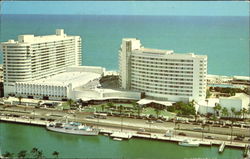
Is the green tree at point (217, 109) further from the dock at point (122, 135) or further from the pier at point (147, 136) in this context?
the dock at point (122, 135)

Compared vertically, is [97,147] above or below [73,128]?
below

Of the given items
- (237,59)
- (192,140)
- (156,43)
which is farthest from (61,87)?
(156,43)

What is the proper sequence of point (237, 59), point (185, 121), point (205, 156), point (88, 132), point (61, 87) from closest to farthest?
point (205, 156), point (88, 132), point (185, 121), point (61, 87), point (237, 59)

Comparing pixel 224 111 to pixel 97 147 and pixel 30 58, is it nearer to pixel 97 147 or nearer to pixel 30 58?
pixel 97 147

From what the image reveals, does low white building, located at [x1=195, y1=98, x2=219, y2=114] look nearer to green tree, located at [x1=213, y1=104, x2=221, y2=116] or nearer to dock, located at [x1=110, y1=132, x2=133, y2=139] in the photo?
green tree, located at [x1=213, y1=104, x2=221, y2=116]

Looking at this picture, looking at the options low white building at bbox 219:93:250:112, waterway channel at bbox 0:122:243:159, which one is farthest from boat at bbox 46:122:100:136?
low white building at bbox 219:93:250:112

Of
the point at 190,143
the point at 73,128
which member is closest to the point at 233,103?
the point at 190,143

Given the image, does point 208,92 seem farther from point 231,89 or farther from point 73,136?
point 73,136
